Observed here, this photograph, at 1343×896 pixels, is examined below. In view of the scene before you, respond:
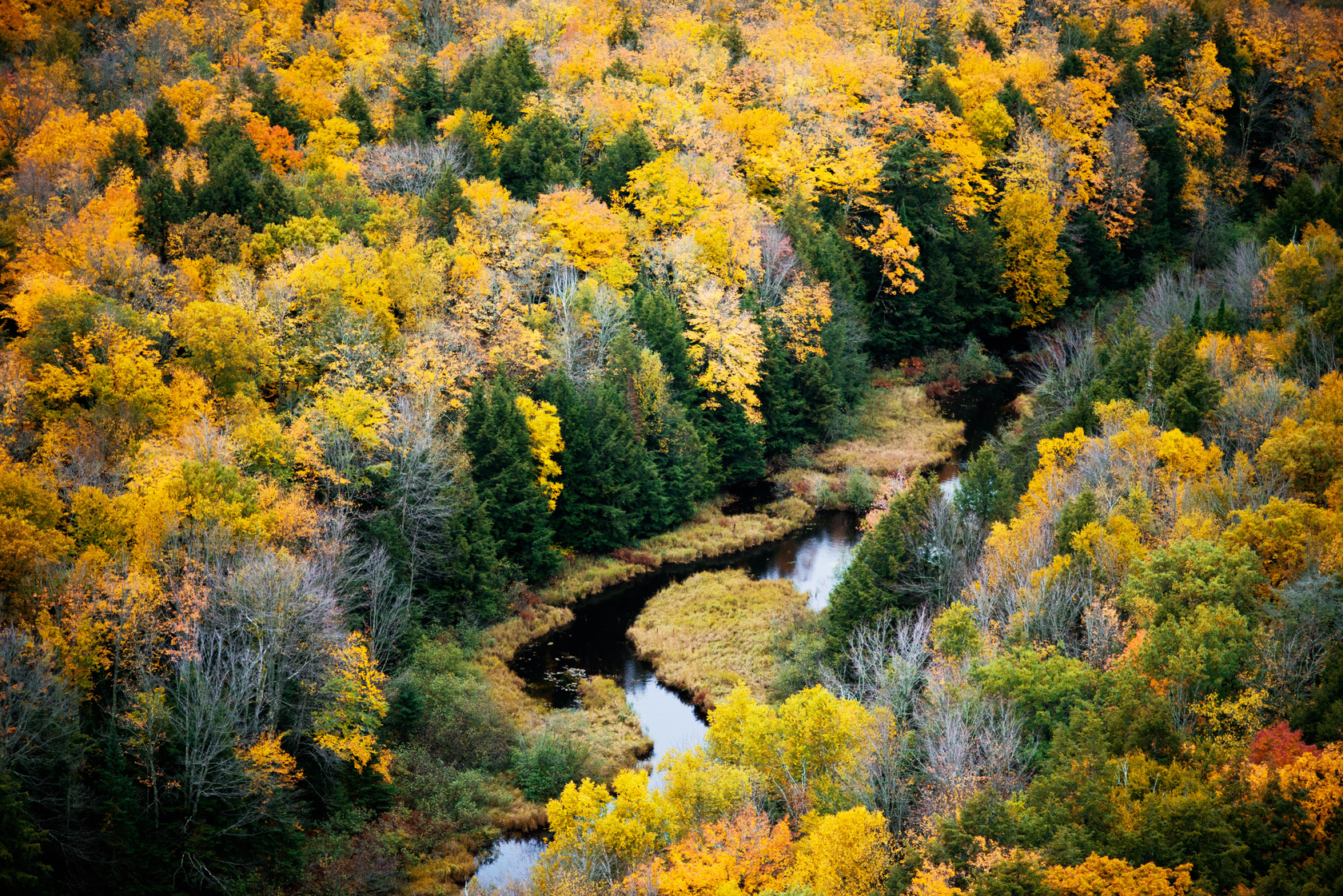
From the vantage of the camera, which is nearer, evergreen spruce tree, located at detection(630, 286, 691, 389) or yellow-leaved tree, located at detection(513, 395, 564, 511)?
yellow-leaved tree, located at detection(513, 395, 564, 511)

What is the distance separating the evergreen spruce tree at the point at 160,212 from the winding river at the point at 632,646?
24840mm

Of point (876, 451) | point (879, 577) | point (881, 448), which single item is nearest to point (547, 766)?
point (879, 577)

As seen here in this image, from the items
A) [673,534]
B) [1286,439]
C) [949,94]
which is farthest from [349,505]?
[949,94]

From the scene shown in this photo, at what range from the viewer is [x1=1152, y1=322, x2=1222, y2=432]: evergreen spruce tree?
44344mm

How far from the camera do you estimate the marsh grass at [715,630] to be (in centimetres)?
4116

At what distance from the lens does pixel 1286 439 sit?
37.5 m

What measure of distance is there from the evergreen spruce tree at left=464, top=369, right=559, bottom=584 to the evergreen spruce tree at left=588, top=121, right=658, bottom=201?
1998 cm

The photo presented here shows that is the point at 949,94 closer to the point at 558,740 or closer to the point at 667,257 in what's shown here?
the point at 667,257

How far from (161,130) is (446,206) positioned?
611 inches

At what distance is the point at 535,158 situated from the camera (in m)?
62.3

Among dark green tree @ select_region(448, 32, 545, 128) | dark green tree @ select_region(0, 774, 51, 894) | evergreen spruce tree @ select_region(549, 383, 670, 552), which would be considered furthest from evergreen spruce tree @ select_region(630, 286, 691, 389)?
dark green tree @ select_region(0, 774, 51, 894)

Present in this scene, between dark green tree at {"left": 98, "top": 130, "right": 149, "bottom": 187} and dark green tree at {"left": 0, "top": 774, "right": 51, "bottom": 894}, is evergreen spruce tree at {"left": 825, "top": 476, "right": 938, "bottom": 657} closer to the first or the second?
dark green tree at {"left": 0, "top": 774, "right": 51, "bottom": 894}

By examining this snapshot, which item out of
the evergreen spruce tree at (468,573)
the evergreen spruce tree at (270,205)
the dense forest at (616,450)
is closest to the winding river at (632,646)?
the dense forest at (616,450)

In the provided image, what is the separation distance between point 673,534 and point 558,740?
1900 cm
